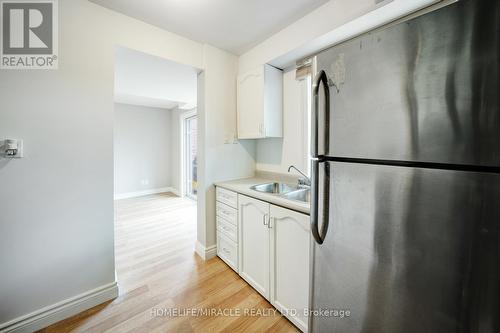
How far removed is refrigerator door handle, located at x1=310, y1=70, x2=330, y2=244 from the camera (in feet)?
2.85

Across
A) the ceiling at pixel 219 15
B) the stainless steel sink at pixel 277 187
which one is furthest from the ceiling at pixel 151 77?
the stainless steel sink at pixel 277 187

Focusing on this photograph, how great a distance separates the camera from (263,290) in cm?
158

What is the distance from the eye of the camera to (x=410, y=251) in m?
0.65

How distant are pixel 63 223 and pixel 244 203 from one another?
4.51 ft

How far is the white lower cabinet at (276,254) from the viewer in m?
1.28

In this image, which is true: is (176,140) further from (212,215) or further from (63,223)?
(63,223)

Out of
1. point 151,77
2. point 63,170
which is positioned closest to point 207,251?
point 63,170

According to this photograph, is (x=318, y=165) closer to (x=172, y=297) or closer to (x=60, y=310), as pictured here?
(x=172, y=297)

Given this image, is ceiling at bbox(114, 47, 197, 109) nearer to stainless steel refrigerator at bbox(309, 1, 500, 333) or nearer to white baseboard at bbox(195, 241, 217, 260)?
stainless steel refrigerator at bbox(309, 1, 500, 333)

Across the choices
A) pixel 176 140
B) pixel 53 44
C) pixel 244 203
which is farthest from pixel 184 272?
pixel 176 140

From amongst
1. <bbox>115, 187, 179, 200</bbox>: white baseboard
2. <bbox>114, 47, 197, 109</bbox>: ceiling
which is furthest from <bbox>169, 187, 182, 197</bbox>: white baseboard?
<bbox>114, 47, 197, 109</bbox>: ceiling

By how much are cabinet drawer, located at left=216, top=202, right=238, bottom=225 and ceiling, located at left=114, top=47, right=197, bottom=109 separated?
158 cm

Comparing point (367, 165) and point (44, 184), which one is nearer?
point (367, 165)

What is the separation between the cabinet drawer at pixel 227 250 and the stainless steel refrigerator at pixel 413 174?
45.5 inches
